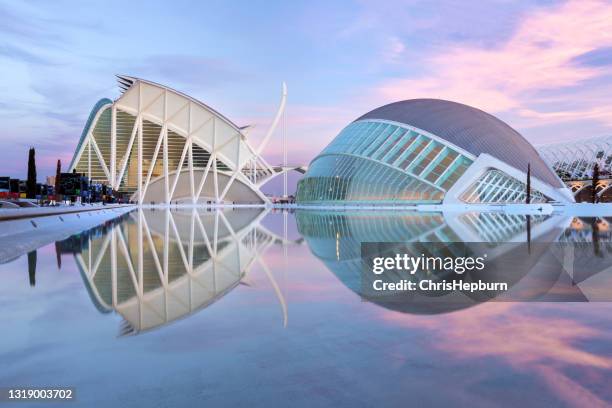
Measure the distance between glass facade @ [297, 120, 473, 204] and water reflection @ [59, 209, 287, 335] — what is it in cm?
3787

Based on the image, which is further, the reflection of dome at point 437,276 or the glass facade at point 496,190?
the glass facade at point 496,190

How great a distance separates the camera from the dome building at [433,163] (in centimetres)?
5366

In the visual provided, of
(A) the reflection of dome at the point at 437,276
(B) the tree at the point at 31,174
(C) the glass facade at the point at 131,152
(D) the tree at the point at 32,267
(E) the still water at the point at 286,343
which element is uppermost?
(C) the glass facade at the point at 131,152

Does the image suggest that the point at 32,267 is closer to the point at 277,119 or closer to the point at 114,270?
the point at 114,270

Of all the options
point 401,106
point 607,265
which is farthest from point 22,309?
point 401,106

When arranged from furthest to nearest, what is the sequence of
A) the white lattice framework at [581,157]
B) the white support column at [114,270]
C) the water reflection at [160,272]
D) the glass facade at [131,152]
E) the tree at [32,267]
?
the white lattice framework at [581,157]
the glass facade at [131,152]
the tree at [32,267]
the white support column at [114,270]
the water reflection at [160,272]

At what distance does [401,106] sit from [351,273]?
190 ft

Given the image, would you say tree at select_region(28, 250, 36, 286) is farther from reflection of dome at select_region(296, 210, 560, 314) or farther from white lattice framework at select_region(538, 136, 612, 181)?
white lattice framework at select_region(538, 136, 612, 181)

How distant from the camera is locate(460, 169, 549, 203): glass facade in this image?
176 feet

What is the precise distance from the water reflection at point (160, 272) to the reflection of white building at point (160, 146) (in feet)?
181

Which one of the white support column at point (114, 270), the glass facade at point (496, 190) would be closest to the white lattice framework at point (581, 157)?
the glass facade at point (496, 190)

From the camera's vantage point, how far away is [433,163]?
54281mm

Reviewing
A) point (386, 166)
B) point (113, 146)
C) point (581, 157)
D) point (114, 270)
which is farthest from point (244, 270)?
point (581, 157)

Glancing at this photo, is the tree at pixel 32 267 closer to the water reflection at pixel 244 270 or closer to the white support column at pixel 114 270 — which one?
the water reflection at pixel 244 270
